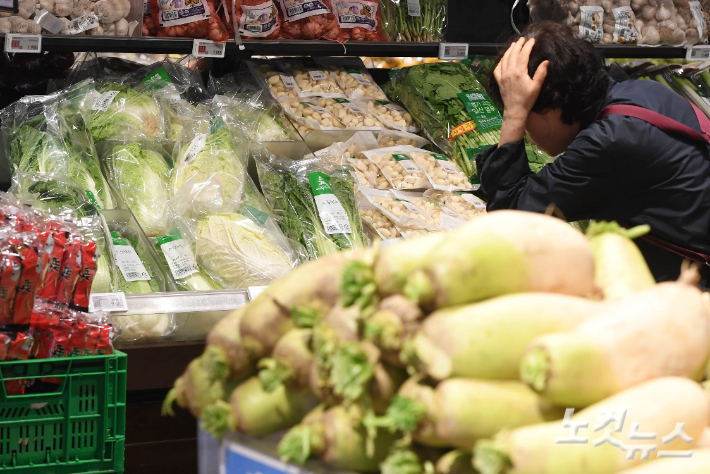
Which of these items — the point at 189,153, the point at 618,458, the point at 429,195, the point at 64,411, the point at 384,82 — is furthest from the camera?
the point at 384,82

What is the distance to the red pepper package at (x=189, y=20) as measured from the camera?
311 centimetres

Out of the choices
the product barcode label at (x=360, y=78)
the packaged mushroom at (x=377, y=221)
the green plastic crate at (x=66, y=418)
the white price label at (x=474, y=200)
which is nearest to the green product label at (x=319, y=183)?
the packaged mushroom at (x=377, y=221)

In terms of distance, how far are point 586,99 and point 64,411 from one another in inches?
66.0

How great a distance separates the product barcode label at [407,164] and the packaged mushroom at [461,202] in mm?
117

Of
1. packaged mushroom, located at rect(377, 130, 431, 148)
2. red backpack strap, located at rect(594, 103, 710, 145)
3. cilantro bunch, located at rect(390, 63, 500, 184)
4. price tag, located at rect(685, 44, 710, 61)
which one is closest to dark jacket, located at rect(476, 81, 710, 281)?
red backpack strap, located at rect(594, 103, 710, 145)

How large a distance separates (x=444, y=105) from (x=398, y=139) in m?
0.29

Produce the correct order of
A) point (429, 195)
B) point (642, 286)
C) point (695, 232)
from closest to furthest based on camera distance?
point (642, 286), point (695, 232), point (429, 195)

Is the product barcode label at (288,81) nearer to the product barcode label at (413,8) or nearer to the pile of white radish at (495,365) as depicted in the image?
the product barcode label at (413,8)

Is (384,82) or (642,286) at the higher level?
(642,286)

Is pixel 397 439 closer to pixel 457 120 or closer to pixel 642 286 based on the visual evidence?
pixel 642 286

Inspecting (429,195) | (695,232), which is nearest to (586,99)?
(695,232)

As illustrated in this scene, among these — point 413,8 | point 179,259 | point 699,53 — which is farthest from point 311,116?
point 699,53

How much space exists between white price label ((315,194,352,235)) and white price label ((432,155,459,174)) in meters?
0.74

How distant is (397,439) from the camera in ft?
2.94
